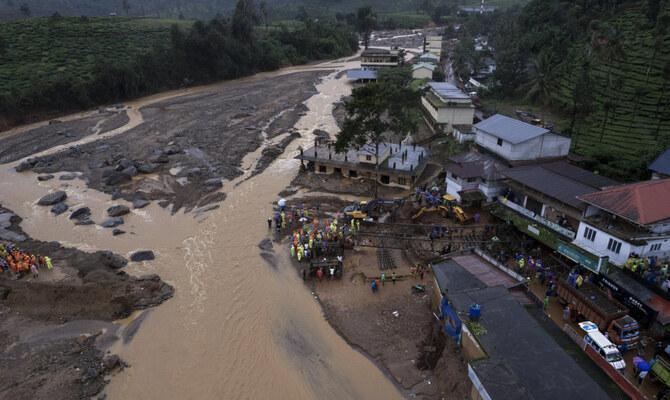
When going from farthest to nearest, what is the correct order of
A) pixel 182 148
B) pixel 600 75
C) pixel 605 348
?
pixel 600 75 < pixel 182 148 < pixel 605 348

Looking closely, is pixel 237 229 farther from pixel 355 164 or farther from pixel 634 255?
pixel 634 255

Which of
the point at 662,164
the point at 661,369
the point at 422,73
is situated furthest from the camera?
the point at 422,73

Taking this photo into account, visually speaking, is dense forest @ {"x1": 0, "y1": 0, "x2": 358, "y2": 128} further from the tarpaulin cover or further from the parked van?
the parked van

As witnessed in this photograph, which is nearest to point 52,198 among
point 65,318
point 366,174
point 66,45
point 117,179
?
point 117,179

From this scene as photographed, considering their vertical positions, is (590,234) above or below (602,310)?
above

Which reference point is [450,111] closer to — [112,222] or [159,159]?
[159,159]

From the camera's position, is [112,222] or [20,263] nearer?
[20,263]

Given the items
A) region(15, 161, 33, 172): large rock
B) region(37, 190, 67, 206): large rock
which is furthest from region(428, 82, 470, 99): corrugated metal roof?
region(15, 161, 33, 172): large rock
